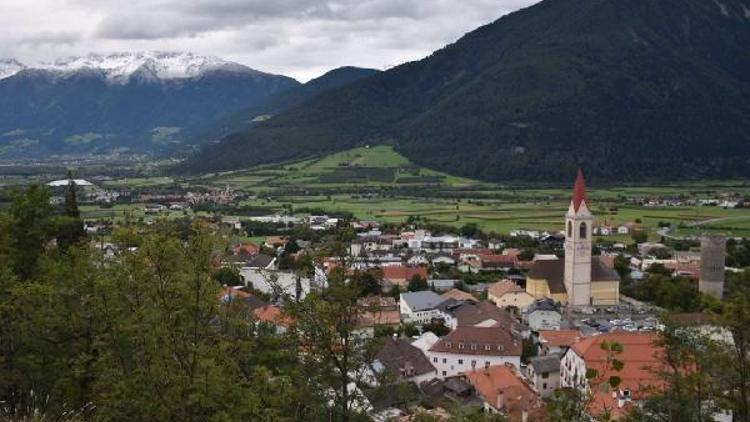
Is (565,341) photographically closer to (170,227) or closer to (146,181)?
(170,227)

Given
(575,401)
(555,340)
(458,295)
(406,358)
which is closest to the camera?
(575,401)

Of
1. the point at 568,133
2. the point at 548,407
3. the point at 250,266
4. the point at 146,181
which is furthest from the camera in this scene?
the point at 568,133

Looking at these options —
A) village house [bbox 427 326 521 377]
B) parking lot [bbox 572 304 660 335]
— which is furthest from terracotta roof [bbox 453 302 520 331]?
parking lot [bbox 572 304 660 335]

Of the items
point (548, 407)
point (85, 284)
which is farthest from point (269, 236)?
point (548, 407)

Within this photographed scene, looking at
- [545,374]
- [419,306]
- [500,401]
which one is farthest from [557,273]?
[500,401]

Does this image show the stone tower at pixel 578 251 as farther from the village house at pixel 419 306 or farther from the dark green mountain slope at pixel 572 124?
the dark green mountain slope at pixel 572 124

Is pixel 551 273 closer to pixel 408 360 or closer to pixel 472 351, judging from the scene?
pixel 472 351
